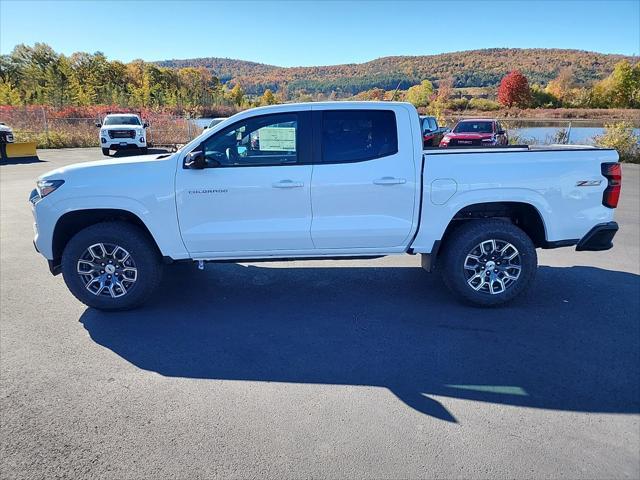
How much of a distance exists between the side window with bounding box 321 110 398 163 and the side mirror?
45.9 inches

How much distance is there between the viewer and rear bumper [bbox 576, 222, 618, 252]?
427 centimetres

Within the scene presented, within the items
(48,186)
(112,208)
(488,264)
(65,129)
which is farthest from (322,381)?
(65,129)

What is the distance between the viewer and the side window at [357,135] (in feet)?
13.8

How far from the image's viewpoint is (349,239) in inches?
169

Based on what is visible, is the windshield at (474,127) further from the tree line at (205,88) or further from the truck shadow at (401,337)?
the truck shadow at (401,337)

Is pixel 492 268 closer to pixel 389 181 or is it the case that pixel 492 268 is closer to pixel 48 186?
pixel 389 181

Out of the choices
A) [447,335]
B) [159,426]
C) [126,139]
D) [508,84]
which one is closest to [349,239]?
[447,335]

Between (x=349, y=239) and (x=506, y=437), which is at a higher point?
(x=349, y=239)

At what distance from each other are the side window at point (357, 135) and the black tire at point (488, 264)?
45.7 inches

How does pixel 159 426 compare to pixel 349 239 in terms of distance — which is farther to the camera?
pixel 349 239

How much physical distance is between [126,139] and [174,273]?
53.4ft

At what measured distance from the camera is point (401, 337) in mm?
3777

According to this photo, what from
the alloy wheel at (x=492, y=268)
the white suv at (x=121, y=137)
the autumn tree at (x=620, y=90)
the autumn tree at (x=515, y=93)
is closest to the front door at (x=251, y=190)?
the alloy wheel at (x=492, y=268)

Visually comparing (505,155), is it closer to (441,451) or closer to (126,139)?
(441,451)
